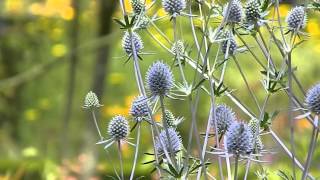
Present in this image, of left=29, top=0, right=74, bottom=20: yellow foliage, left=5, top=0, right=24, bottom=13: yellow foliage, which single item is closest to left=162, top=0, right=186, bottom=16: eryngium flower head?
left=29, top=0, right=74, bottom=20: yellow foliage

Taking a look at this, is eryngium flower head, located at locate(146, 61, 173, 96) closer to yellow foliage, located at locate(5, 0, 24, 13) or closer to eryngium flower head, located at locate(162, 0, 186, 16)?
→ eryngium flower head, located at locate(162, 0, 186, 16)

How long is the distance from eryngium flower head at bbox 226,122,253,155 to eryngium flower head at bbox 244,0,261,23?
34cm

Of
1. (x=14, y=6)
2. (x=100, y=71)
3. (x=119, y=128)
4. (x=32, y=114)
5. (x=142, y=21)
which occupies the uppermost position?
(x=142, y=21)

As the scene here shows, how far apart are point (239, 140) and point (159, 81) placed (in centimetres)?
22

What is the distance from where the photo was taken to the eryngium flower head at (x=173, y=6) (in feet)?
5.59

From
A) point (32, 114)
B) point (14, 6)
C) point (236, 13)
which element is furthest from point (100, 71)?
point (236, 13)

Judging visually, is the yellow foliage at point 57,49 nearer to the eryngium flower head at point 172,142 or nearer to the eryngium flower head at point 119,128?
the eryngium flower head at point 119,128

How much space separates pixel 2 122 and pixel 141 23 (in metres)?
5.81

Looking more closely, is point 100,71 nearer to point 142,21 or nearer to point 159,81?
point 142,21

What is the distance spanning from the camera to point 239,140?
1447 mm

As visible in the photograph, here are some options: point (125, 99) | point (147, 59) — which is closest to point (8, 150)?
point (125, 99)

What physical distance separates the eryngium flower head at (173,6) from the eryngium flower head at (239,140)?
35 cm

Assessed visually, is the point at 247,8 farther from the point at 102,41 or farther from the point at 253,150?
the point at 102,41

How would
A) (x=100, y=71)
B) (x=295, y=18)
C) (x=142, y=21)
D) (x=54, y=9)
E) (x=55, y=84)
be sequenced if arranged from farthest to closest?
1. (x=55, y=84)
2. (x=54, y=9)
3. (x=100, y=71)
4. (x=295, y=18)
5. (x=142, y=21)
